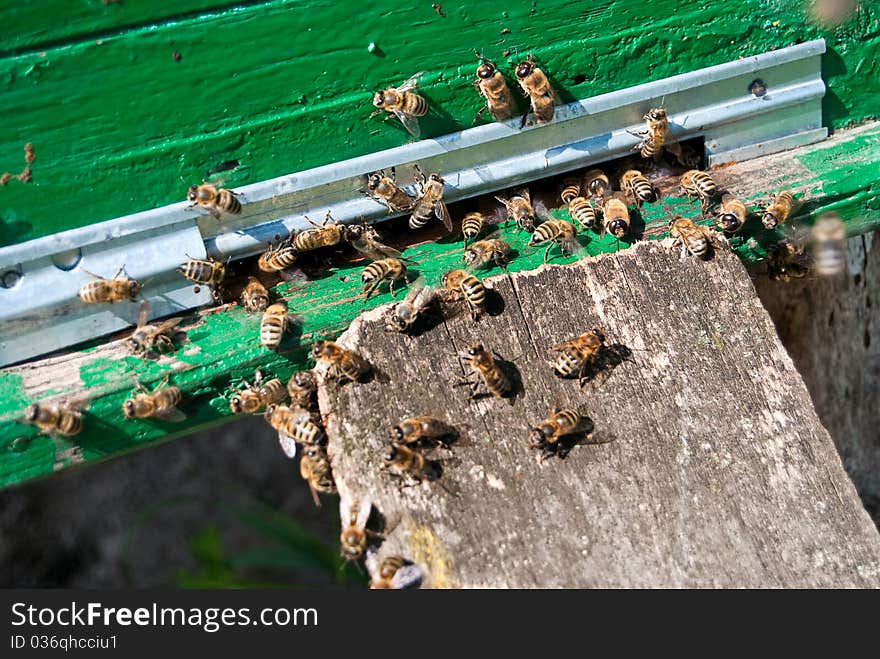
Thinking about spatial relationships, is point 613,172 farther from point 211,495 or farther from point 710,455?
point 211,495

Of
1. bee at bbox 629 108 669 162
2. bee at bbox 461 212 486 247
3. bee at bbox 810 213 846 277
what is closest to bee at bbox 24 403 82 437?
bee at bbox 461 212 486 247

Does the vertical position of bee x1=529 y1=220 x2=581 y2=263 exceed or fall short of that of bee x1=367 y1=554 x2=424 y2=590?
it exceeds it

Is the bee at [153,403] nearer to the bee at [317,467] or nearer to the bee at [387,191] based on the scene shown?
the bee at [317,467]

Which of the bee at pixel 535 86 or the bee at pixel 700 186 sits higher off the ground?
the bee at pixel 535 86

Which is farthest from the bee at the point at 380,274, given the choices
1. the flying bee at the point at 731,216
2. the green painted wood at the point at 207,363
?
the flying bee at the point at 731,216

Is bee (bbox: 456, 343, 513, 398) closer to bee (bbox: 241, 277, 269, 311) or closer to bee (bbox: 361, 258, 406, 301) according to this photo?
bee (bbox: 361, 258, 406, 301)
